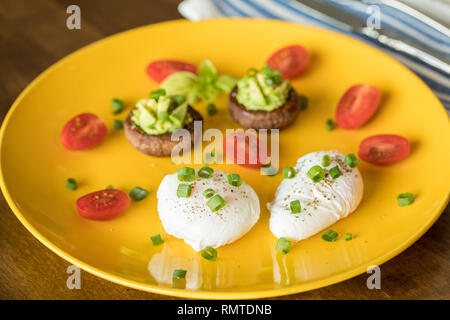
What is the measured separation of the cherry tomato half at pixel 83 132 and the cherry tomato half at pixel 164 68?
611mm

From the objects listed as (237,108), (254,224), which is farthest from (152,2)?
(254,224)

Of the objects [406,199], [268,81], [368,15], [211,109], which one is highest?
[368,15]

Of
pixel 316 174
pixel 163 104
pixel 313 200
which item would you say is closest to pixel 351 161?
pixel 316 174

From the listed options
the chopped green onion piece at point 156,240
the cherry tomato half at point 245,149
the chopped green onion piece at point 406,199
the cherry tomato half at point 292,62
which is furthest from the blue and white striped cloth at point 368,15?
the chopped green onion piece at point 156,240

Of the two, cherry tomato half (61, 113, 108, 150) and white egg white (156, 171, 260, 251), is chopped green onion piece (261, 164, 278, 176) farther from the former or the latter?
cherry tomato half (61, 113, 108, 150)

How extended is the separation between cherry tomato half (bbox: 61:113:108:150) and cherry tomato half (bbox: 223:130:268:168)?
838 millimetres

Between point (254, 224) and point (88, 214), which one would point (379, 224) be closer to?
point (254, 224)

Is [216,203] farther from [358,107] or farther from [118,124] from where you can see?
[358,107]

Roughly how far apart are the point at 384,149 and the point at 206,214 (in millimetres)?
1190

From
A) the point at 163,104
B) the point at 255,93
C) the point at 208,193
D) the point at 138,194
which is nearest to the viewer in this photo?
the point at 208,193

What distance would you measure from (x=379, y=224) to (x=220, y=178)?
0.90 m

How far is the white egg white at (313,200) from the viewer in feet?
9.63

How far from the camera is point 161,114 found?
138 inches

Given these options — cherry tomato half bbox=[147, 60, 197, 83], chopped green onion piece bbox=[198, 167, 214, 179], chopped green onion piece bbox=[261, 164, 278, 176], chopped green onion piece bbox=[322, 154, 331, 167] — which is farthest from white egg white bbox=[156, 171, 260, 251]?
cherry tomato half bbox=[147, 60, 197, 83]
